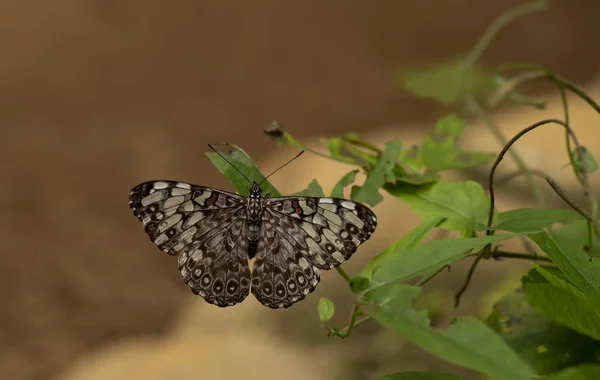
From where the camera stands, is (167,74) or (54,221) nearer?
(54,221)

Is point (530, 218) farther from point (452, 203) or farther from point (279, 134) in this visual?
point (279, 134)

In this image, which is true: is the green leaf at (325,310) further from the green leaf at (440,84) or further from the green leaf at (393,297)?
the green leaf at (440,84)

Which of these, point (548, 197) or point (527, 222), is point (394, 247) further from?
point (548, 197)

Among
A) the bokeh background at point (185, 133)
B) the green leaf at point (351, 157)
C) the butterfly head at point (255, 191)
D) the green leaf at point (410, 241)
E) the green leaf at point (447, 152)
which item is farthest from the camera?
the bokeh background at point (185, 133)

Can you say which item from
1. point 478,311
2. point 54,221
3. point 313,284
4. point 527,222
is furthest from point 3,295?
point 527,222

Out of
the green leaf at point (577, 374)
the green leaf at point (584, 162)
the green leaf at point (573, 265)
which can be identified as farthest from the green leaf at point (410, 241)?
the green leaf at point (584, 162)

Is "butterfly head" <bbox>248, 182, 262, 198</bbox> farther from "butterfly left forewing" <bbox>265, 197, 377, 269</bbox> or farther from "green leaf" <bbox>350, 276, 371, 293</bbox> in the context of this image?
"green leaf" <bbox>350, 276, 371, 293</bbox>
